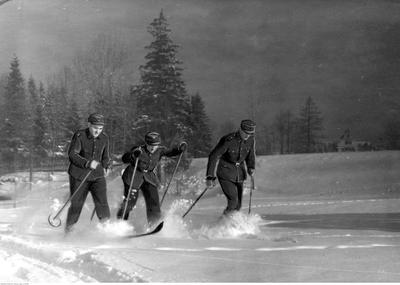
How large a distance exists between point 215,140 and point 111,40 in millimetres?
2132

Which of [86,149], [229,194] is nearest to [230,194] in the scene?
[229,194]

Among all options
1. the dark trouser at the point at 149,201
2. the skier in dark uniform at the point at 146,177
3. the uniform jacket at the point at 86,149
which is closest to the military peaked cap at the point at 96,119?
the uniform jacket at the point at 86,149

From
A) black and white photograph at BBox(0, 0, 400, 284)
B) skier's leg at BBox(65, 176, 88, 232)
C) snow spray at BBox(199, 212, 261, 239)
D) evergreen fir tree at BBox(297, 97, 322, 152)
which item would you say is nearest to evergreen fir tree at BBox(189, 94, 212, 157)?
black and white photograph at BBox(0, 0, 400, 284)

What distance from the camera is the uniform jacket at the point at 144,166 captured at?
7.52 m

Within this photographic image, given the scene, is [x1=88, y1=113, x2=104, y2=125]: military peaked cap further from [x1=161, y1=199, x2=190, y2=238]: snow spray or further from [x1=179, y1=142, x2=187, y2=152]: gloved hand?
[x1=161, y1=199, x2=190, y2=238]: snow spray

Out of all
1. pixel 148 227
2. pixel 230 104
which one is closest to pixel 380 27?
pixel 230 104

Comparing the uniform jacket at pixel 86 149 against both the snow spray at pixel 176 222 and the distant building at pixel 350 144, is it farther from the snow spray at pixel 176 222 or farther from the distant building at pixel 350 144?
the distant building at pixel 350 144

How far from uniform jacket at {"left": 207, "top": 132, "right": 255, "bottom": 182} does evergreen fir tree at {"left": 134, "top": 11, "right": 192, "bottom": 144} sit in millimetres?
535

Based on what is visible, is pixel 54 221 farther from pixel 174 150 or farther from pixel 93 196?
pixel 174 150

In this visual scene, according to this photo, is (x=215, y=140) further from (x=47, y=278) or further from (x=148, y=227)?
(x=47, y=278)

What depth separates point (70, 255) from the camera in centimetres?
610

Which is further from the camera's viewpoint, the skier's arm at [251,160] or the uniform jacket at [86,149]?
the skier's arm at [251,160]

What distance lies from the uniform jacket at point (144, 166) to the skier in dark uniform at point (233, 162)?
751 millimetres

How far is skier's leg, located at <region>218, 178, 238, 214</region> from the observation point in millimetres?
7594
